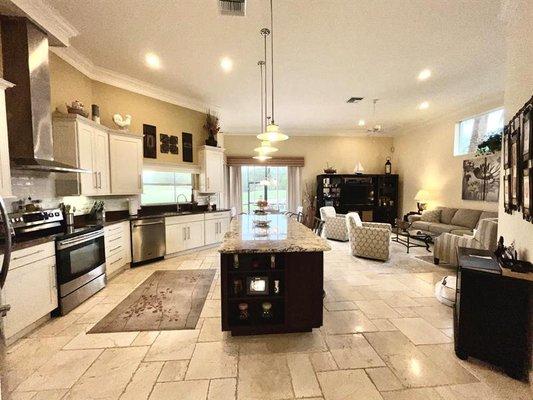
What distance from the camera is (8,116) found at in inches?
109

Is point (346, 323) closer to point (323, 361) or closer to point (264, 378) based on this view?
point (323, 361)

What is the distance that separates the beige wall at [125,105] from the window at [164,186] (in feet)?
1.17

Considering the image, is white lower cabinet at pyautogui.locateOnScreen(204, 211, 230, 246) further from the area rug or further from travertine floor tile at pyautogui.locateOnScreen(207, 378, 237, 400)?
travertine floor tile at pyautogui.locateOnScreen(207, 378, 237, 400)

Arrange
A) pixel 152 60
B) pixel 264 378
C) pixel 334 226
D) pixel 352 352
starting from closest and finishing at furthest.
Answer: pixel 264 378, pixel 352 352, pixel 152 60, pixel 334 226

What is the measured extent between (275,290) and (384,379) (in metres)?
1.08

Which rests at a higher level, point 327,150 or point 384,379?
point 327,150

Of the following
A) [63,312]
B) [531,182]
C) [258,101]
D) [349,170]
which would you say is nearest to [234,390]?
[63,312]

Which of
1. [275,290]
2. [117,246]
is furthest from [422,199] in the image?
[117,246]

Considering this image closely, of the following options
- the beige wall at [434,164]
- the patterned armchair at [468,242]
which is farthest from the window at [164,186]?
the beige wall at [434,164]

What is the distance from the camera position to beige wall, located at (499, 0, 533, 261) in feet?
6.79

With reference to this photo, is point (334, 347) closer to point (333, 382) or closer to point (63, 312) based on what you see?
point (333, 382)

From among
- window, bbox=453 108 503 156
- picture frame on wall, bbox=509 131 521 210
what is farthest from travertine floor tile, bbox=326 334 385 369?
window, bbox=453 108 503 156

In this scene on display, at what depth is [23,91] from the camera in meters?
→ 2.78

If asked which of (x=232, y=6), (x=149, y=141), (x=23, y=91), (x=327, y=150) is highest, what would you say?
(x=232, y=6)
